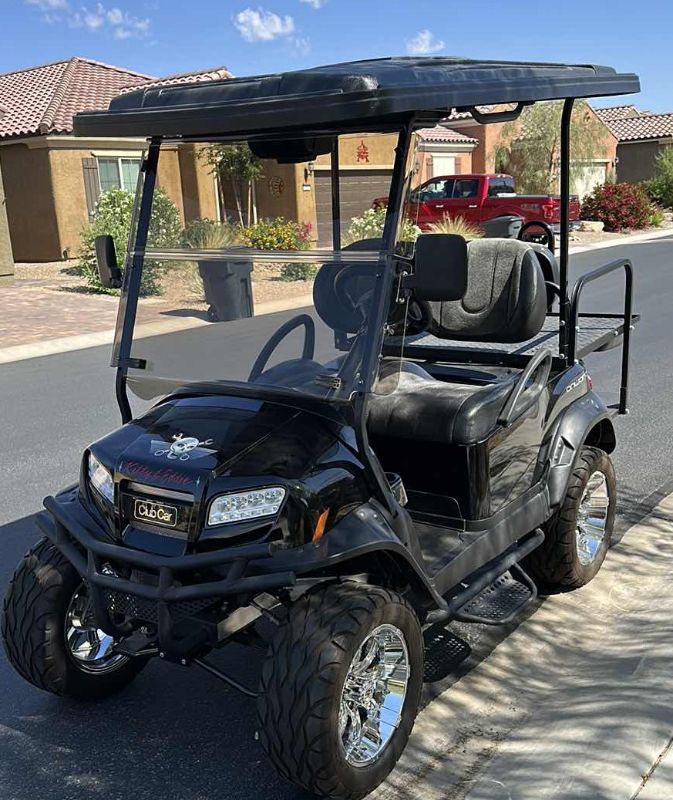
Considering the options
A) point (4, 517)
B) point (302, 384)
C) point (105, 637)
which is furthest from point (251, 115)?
point (4, 517)

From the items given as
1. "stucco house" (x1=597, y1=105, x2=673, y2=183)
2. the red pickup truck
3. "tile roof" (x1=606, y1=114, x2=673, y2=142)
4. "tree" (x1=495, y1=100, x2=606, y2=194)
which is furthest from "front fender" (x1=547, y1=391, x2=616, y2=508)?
"tile roof" (x1=606, y1=114, x2=673, y2=142)

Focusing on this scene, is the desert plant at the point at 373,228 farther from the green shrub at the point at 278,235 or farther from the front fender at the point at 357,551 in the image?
the front fender at the point at 357,551

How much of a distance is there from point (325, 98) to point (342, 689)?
1603 mm

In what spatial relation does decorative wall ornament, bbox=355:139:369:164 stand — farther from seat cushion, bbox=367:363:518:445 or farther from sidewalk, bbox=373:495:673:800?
sidewalk, bbox=373:495:673:800

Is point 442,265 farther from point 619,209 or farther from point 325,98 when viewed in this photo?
point 619,209

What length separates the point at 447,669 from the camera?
123 inches

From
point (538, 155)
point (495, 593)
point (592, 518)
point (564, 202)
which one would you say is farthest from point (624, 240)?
point (495, 593)

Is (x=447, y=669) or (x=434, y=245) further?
(x=447, y=669)

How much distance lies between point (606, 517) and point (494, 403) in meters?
1.17

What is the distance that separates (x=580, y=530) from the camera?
4070mm

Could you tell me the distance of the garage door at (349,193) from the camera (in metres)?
2.83

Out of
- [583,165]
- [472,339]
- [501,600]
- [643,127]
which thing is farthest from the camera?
[643,127]

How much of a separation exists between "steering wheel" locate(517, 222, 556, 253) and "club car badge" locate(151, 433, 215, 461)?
2.99m

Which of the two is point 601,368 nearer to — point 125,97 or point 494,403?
point 494,403
